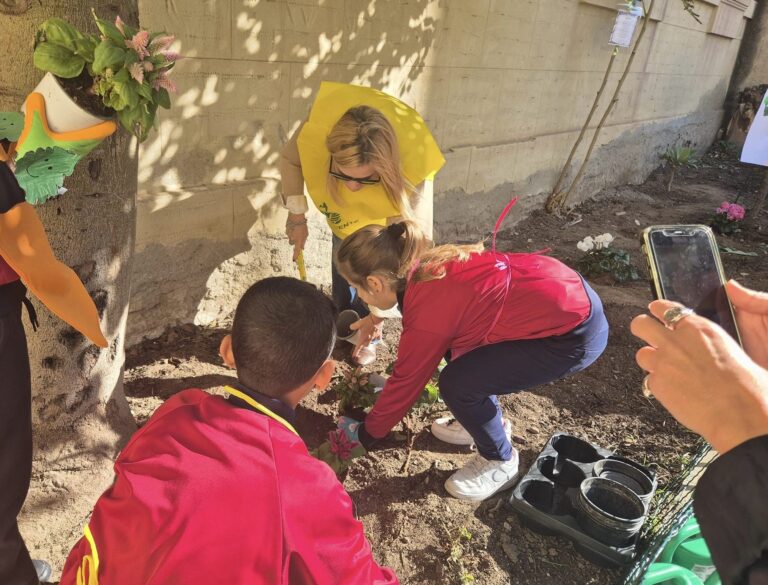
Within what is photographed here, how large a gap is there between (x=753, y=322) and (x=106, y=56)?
1616mm

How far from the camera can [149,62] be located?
1.44 metres

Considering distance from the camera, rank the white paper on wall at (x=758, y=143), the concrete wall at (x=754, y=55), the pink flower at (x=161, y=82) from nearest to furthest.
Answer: the pink flower at (x=161, y=82)
the white paper on wall at (x=758, y=143)
the concrete wall at (x=754, y=55)

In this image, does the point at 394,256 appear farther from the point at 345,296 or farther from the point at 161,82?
the point at 345,296

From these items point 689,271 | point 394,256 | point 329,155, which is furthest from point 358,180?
point 689,271

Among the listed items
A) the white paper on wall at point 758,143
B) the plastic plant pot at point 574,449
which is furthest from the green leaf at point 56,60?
the white paper on wall at point 758,143

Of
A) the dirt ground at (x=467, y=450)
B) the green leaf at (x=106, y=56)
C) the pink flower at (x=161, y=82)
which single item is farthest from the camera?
the dirt ground at (x=467, y=450)

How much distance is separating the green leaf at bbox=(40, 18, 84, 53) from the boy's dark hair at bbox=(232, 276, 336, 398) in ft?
2.51

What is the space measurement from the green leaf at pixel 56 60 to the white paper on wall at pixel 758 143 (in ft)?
18.2

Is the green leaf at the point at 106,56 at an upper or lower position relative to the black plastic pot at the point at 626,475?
upper

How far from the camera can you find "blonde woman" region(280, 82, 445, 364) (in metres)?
2.54

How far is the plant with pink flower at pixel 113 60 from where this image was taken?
141cm

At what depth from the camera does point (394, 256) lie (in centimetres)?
212

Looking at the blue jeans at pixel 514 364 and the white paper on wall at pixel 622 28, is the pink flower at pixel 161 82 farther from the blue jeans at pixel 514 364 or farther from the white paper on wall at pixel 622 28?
the white paper on wall at pixel 622 28

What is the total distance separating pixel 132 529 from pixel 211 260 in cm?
253
